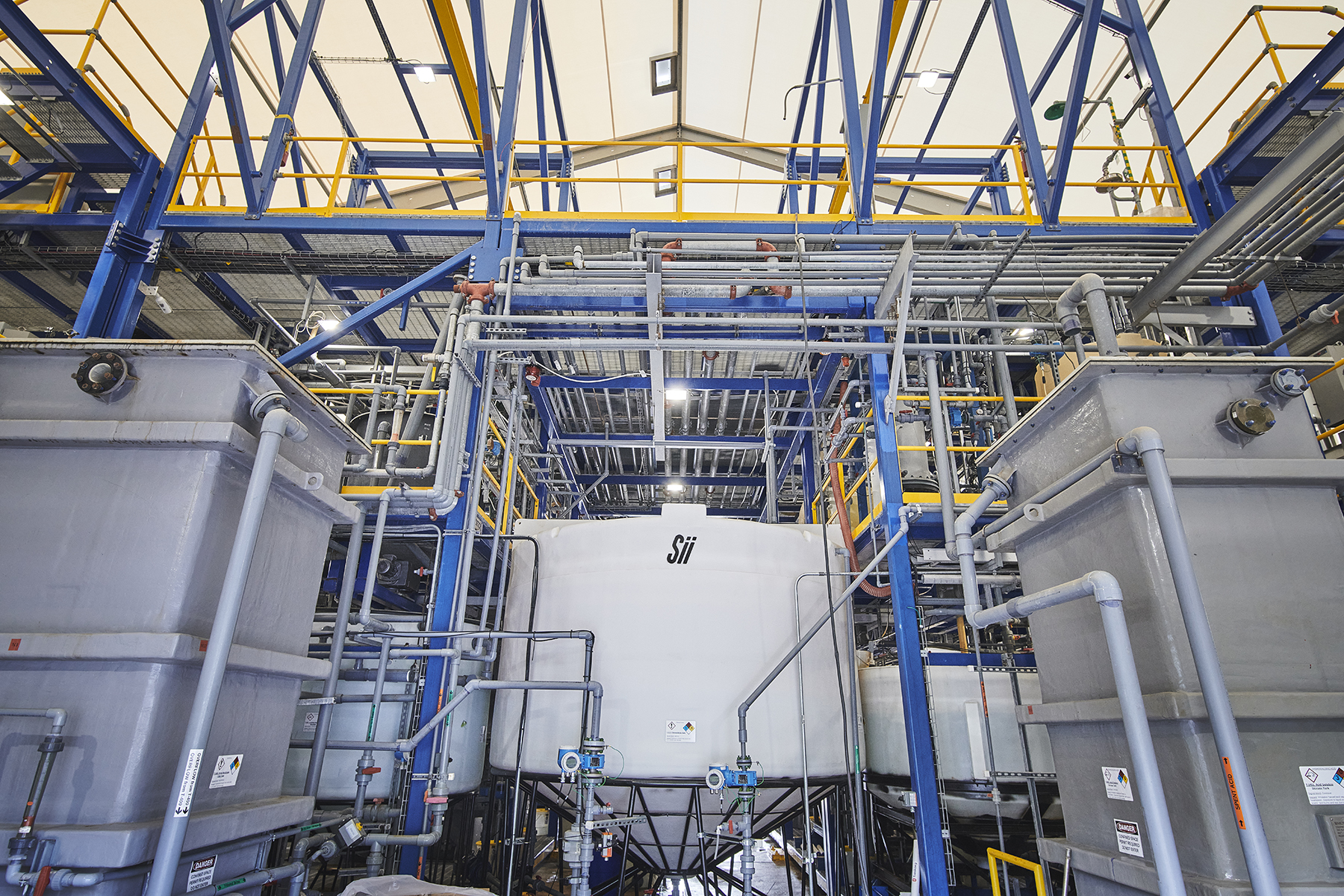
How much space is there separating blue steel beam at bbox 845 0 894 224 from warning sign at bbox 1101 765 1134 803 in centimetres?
650

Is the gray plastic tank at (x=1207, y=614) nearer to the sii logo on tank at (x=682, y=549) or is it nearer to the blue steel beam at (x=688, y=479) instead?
the sii logo on tank at (x=682, y=549)

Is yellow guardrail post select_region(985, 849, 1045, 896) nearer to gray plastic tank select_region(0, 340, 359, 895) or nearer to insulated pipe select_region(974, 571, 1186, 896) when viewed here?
insulated pipe select_region(974, 571, 1186, 896)

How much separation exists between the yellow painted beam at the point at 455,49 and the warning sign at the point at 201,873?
7.09 meters

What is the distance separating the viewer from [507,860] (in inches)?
240

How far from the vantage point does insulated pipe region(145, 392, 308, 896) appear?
2842 millimetres

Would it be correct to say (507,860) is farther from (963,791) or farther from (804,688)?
(963,791)

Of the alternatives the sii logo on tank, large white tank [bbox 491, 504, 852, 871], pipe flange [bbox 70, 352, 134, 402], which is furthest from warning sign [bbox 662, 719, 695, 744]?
pipe flange [bbox 70, 352, 134, 402]

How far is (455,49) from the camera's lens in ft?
23.1

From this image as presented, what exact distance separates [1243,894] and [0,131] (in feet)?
41.5

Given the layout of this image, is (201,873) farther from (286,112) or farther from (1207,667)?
(286,112)

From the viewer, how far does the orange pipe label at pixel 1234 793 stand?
8.04ft

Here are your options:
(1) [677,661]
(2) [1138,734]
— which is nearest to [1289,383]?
(2) [1138,734]

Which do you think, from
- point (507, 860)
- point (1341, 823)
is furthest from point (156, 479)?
point (1341, 823)

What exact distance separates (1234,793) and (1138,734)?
1.19ft
